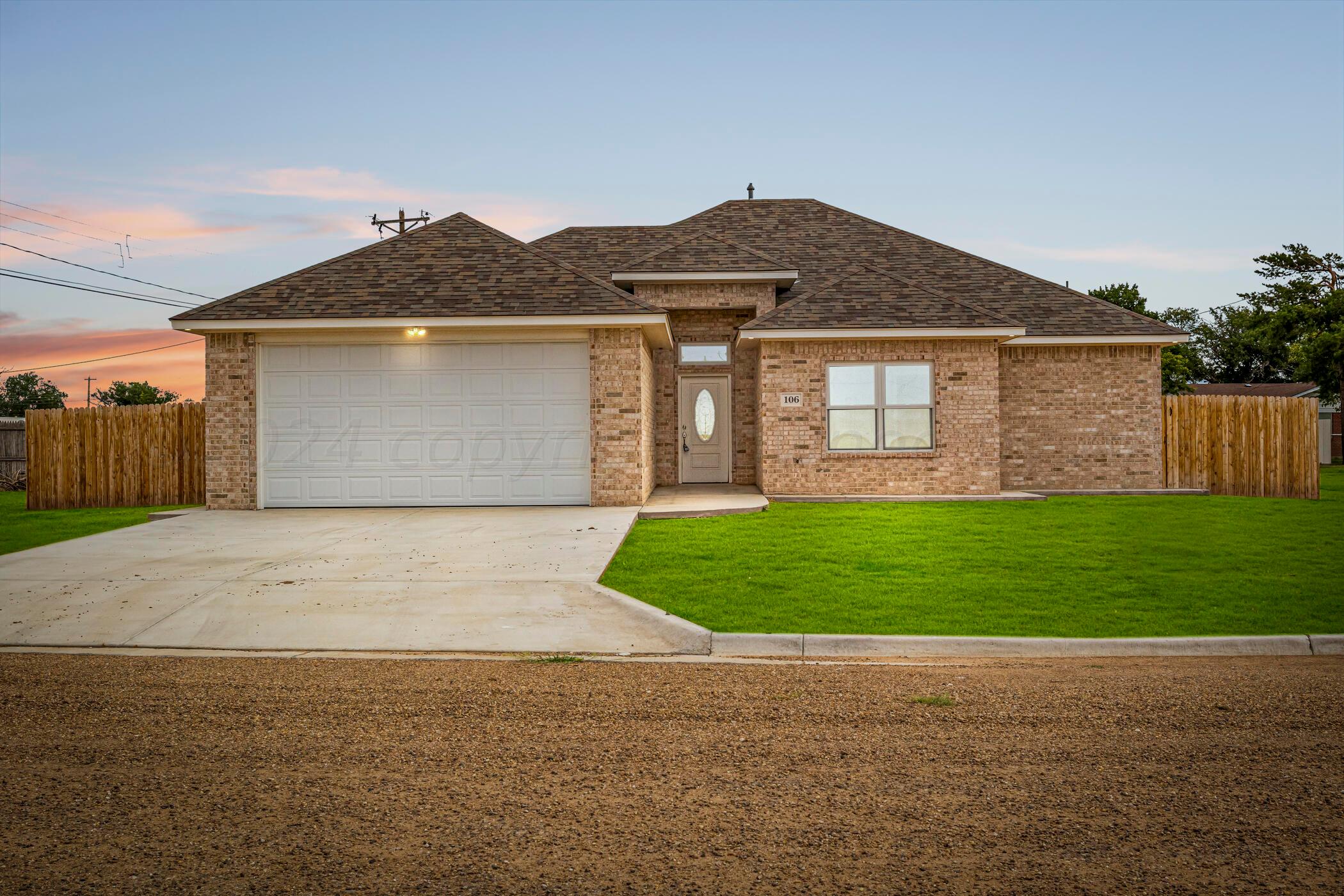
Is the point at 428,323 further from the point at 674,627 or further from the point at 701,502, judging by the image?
the point at 674,627

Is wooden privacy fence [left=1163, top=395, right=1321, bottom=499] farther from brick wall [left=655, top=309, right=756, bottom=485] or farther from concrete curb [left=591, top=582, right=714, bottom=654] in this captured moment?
concrete curb [left=591, top=582, right=714, bottom=654]

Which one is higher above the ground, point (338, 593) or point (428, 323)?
point (428, 323)

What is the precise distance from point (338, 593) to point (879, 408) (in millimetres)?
11562

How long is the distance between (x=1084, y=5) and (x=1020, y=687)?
14.8 meters

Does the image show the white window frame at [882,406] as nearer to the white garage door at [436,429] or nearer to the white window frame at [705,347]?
the white window frame at [705,347]

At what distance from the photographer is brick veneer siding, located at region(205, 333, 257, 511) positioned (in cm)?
1511

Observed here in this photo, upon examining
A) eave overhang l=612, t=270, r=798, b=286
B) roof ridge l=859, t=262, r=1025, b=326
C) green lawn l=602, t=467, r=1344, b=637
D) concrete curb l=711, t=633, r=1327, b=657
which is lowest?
concrete curb l=711, t=633, r=1327, b=657

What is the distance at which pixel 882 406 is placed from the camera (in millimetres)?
17188

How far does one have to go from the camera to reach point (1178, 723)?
4910mm

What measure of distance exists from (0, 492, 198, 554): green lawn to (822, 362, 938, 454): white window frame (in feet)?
41.3

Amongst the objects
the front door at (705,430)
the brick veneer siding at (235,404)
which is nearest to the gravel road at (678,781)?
the brick veneer siding at (235,404)

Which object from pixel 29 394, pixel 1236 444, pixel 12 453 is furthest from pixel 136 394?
pixel 1236 444

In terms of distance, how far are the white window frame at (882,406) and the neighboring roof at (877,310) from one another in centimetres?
81

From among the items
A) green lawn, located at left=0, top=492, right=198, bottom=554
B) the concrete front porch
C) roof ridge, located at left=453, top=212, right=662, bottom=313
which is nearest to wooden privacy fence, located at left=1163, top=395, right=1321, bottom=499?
the concrete front porch
